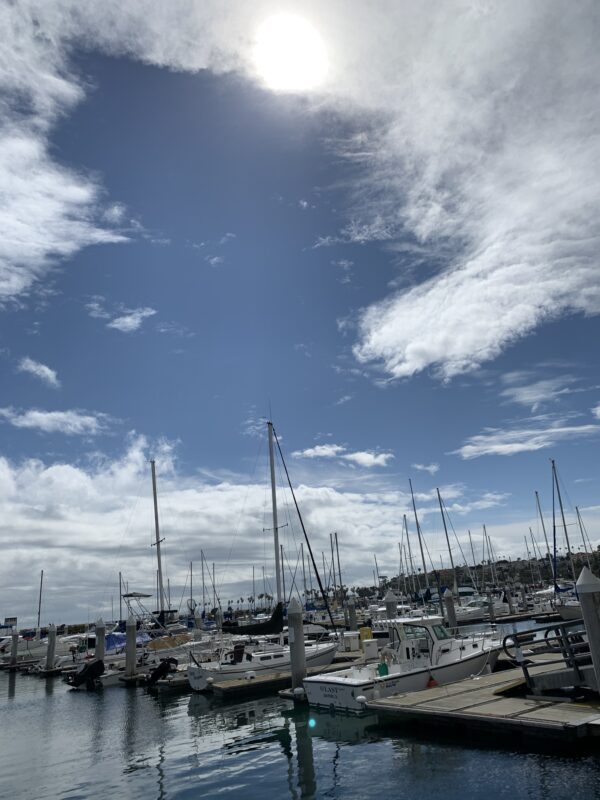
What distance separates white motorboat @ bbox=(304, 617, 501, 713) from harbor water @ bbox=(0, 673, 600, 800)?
884 millimetres

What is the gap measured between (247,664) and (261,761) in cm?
1483

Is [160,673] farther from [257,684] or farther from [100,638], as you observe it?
[100,638]

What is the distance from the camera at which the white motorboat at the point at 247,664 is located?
98.5 feet

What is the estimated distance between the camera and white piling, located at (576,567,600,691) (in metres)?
13.5

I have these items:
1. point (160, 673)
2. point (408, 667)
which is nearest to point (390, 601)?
point (408, 667)

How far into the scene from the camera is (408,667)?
21859mm

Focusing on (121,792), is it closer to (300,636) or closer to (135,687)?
(300,636)

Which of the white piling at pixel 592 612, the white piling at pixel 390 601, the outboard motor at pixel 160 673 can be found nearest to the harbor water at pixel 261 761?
the white piling at pixel 592 612

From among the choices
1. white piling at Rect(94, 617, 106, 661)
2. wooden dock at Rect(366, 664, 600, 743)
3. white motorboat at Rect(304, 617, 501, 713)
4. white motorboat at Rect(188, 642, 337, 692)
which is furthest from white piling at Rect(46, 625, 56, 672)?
wooden dock at Rect(366, 664, 600, 743)

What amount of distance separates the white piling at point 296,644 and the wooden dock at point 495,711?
18.3 feet

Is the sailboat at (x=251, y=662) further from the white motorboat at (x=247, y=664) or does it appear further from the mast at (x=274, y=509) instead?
the mast at (x=274, y=509)

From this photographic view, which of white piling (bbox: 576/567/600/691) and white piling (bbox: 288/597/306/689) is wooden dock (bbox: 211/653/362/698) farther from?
white piling (bbox: 576/567/600/691)

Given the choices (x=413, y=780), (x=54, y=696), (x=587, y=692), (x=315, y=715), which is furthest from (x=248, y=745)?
(x=54, y=696)

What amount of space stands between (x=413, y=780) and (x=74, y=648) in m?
52.4
